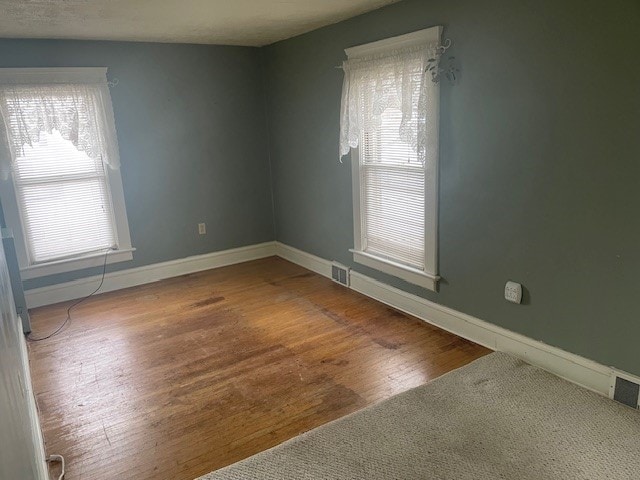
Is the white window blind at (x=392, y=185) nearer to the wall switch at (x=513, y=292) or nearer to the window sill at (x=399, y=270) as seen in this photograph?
the window sill at (x=399, y=270)

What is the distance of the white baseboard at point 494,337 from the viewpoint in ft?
8.35

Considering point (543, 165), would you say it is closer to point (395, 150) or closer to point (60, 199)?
point (395, 150)

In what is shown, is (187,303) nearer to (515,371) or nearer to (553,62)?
(515,371)

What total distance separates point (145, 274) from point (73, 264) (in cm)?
63

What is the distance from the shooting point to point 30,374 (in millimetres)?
2961

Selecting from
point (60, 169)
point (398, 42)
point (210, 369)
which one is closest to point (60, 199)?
point (60, 169)

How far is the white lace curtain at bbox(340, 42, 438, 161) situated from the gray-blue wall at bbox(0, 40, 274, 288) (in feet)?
4.92

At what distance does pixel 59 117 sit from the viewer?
391cm

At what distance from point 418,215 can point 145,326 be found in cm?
218

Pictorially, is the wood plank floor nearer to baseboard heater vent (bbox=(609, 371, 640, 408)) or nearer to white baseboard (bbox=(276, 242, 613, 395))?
white baseboard (bbox=(276, 242, 613, 395))

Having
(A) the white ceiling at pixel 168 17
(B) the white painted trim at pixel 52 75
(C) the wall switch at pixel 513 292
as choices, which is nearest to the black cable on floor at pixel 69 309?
(B) the white painted trim at pixel 52 75

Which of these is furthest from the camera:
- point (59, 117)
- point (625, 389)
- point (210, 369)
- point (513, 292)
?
point (59, 117)

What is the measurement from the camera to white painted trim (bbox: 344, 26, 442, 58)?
3.01 m

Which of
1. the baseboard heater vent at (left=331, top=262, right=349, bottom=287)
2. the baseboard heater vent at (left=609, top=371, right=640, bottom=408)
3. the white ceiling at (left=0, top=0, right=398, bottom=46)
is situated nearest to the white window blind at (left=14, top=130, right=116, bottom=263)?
the white ceiling at (left=0, top=0, right=398, bottom=46)
